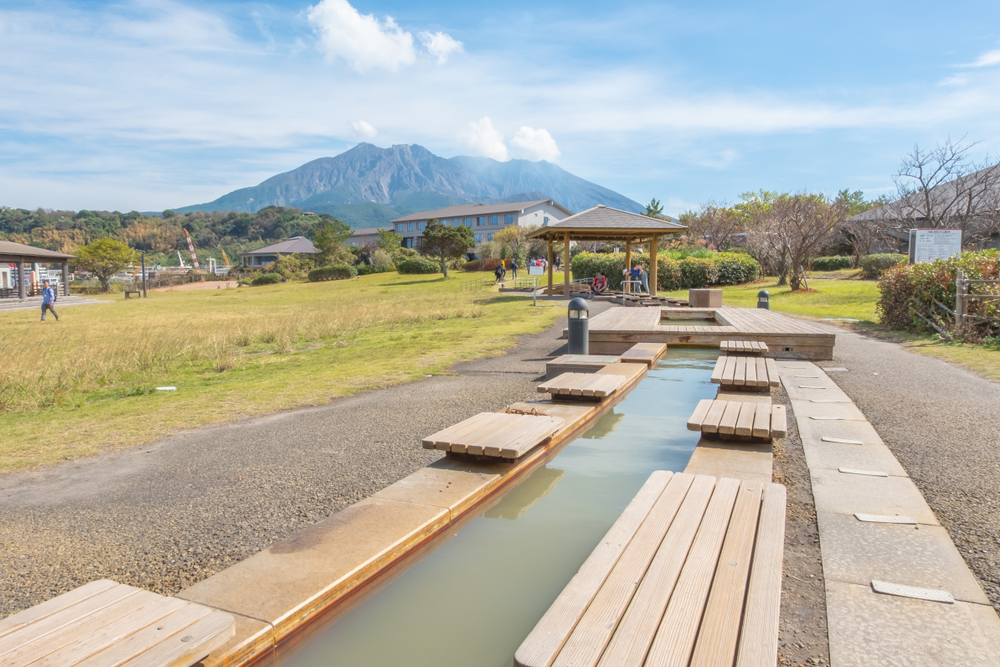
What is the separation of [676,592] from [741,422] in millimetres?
2421

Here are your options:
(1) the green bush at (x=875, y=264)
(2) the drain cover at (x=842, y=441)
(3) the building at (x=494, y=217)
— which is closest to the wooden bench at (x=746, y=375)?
(2) the drain cover at (x=842, y=441)

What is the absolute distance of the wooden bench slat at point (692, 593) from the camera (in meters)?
1.89

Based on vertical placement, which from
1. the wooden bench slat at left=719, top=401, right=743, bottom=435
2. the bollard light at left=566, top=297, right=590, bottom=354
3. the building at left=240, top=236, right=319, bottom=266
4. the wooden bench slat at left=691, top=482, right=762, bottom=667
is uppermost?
the building at left=240, top=236, right=319, bottom=266

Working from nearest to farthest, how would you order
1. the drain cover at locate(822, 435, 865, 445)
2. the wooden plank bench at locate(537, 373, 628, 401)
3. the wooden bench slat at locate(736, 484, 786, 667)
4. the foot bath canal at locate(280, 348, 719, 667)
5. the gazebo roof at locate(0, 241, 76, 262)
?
the wooden bench slat at locate(736, 484, 786, 667) < the foot bath canal at locate(280, 348, 719, 667) < the drain cover at locate(822, 435, 865, 445) < the wooden plank bench at locate(537, 373, 628, 401) < the gazebo roof at locate(0, 241, 76, 262)

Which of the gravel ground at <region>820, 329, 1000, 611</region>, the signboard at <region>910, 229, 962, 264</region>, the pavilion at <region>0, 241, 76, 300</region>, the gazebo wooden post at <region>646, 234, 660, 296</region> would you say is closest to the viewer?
the gravel ground at <region>820, 329, 1000, 611</region>

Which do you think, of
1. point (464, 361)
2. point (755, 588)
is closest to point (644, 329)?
point (464, 361)

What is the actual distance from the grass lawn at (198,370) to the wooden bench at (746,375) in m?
4.00

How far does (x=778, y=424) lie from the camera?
14.4ft

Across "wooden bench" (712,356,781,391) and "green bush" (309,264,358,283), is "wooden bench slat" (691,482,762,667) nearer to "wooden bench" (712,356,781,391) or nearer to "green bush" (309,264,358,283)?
"wooden bench" (712,356,781,391)

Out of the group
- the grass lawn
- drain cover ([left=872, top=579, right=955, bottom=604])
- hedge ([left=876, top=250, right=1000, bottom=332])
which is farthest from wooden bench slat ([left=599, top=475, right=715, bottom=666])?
hedge ([left=876, top=250, right=1000, bottom=332])

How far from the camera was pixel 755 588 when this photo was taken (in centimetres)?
224

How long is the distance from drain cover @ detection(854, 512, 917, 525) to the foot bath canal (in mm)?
1261

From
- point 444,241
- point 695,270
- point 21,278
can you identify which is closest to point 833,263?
point 695,270

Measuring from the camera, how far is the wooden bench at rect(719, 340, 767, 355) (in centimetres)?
850
